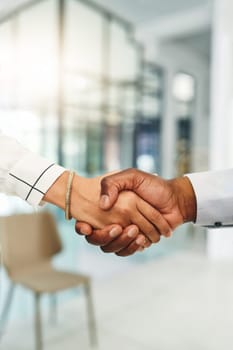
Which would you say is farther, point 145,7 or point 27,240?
point 145,7

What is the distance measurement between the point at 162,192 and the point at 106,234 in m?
0.26

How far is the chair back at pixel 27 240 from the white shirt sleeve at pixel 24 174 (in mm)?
953

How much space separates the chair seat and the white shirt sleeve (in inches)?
36.6

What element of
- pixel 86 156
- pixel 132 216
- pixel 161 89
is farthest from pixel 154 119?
pixel 132 216

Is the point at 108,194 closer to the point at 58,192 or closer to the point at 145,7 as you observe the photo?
the point at 58,192

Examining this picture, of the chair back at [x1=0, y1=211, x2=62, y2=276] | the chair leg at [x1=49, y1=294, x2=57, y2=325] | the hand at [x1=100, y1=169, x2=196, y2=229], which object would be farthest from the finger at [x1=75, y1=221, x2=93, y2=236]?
the chair leg at [x1=49, y1=294, x2=57, y2=325]

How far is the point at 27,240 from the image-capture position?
7.51 feet

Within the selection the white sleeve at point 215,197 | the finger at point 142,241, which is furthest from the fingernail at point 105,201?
the white sleeve at point 215,197

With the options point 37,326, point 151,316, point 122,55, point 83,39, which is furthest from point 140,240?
point 122,55

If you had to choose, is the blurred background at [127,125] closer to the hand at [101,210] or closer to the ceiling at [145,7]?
the ceiling at [145,7]

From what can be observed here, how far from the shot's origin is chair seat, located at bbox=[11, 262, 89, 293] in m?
2.03

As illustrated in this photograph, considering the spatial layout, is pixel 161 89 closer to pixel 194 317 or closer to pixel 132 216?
pixel 194 317

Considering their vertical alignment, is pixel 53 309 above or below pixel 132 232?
below

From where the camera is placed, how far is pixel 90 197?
1.32 meters
